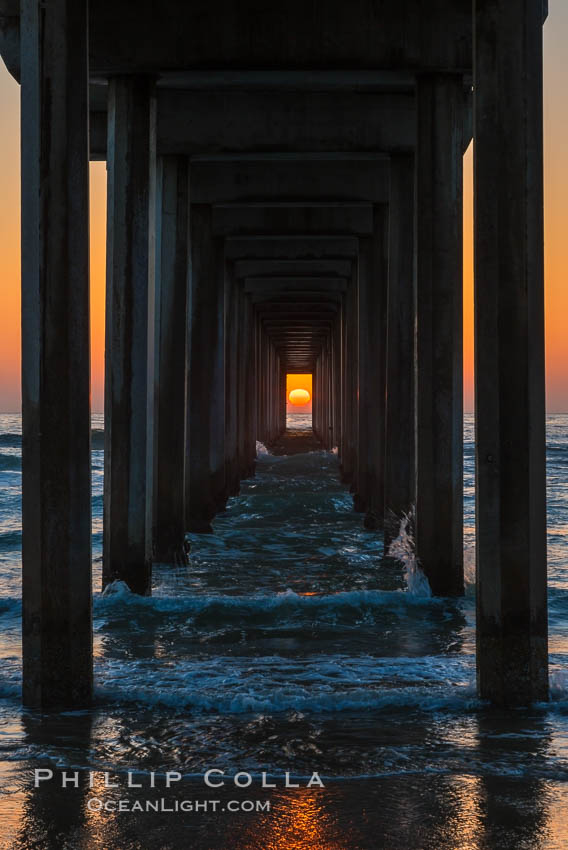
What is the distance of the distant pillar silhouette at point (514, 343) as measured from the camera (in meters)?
5.47

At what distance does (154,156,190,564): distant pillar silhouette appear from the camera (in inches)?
458

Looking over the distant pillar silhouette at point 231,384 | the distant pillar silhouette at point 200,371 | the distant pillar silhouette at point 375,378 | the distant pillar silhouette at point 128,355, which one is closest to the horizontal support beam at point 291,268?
the distant pillar silhouette at point 231,384

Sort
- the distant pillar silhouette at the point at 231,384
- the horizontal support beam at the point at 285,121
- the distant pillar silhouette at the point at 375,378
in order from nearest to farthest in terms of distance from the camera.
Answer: the horizontal support beam at the point at 285,121 → the distant pillar silhouette at the point at 375,378 → the distant pillar silhouette at the point at 231,384

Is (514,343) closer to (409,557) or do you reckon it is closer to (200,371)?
(409,557)

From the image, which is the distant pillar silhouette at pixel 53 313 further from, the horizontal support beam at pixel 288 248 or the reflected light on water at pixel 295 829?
the horizontal support beam at pixel 288 248

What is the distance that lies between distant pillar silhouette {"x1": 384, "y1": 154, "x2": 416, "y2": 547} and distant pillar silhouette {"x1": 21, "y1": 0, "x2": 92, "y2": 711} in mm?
6663

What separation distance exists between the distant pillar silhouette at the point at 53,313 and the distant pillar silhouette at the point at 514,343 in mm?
2173

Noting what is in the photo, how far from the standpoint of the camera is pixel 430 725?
545 centimetres

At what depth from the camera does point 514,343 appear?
215 inches

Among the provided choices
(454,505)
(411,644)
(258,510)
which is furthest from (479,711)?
(258,510)

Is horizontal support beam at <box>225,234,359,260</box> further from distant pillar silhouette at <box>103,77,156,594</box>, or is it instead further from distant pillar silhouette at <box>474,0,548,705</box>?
distant pillar silhouette at <box>474,0,548,705</box>

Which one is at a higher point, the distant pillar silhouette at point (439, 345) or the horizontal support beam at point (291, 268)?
the horizontal support beam at point (291, 268)

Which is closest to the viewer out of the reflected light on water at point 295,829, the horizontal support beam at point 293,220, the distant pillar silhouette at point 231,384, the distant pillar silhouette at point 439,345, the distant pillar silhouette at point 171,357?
the reflected light on water at point 295,829

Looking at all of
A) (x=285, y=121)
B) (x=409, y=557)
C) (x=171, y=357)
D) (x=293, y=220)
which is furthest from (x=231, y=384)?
(x=409, y=557)
